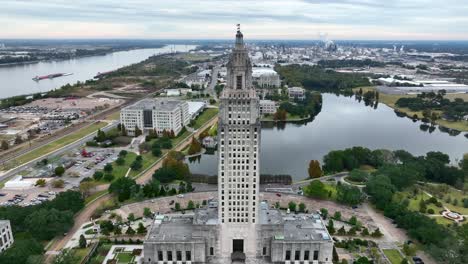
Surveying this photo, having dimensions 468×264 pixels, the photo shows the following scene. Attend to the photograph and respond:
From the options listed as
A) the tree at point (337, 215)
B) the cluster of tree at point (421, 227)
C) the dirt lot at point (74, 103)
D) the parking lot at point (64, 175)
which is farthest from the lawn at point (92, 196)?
the dirt lot at point (74, 103)

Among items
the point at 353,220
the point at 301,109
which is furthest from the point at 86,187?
the point at 301,109

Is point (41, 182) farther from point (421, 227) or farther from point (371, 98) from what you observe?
point (371, 98)

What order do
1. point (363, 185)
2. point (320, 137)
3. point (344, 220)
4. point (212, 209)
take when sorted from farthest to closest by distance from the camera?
point (320, 137), point (363, 185), point (344, 220), point (212, 209)

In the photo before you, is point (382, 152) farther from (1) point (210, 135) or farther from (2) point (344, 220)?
(1) point (210, 135)

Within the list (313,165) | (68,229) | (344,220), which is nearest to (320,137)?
(313,165)

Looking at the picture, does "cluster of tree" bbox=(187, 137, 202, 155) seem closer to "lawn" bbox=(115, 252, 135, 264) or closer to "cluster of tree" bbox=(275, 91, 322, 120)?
"lawn" bbox=(115, 252, 135, 264)

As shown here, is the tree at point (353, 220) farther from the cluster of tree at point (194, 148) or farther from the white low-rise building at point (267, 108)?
the white low-rise building at point (267, 108)

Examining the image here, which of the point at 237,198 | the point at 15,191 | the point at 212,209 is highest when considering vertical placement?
the point at 237,198
